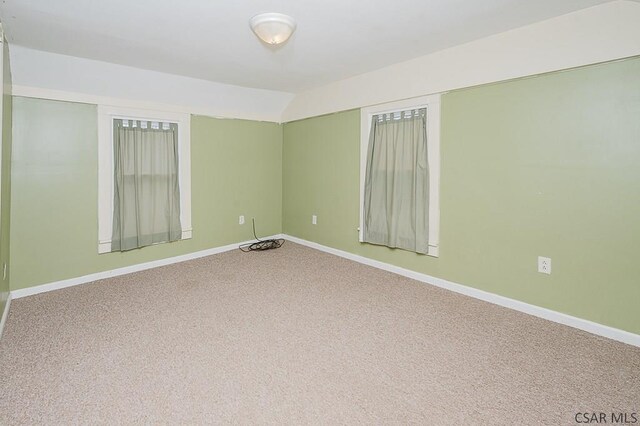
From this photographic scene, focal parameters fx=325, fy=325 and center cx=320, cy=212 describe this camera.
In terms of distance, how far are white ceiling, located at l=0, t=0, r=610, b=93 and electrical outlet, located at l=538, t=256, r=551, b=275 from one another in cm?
176

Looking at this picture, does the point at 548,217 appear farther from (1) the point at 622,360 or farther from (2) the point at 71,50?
(2) the point at 71,50

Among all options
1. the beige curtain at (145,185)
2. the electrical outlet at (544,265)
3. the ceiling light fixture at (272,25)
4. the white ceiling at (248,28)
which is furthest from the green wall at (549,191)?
the beige curtain at (145,185)

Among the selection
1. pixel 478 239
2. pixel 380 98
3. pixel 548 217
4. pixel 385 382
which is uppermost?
pixel 380 98

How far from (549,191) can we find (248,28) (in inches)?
102

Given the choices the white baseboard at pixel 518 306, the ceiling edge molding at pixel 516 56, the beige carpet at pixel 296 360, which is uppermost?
the ceiling edge molding at pixel 516 56

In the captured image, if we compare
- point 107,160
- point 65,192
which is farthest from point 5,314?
point 107,160

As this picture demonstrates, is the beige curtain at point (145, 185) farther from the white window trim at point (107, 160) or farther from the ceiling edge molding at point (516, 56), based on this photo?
the ceiling edge molding at point (516, 56)

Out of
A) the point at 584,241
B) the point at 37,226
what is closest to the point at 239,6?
the point at 37,226

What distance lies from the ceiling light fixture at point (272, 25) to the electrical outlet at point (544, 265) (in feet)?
8.31

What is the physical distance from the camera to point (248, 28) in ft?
8.08

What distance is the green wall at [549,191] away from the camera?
2.15m

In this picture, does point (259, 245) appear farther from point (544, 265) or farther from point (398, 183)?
point (544, 265)

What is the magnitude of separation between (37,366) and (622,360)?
11.4 feet

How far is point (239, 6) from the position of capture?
6.98 ft
